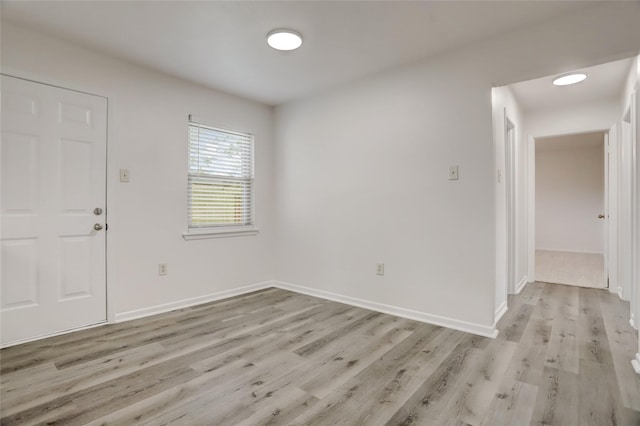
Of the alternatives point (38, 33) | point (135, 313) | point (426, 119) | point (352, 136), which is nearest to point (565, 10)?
point (426, 119)

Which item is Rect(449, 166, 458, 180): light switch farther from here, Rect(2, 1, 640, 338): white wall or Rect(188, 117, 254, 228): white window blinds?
Rect(188, 117, 254, 228): white window blinds

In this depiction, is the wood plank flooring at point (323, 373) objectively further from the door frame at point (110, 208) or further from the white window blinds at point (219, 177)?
the white window blinds at point (219, 177)

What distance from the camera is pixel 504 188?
3.40m

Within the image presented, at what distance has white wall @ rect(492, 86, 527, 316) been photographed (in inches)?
119

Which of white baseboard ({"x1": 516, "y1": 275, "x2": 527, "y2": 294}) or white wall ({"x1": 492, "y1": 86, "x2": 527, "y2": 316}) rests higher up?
white wall ({"x1": 492, "y1": 86, "x2": 527, "y2": 316})

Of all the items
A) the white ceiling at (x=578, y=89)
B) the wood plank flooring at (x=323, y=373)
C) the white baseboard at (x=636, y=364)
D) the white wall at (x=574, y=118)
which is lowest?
the wood plank flooring at (x=323, y=373)

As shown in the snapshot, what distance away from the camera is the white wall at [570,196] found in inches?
292

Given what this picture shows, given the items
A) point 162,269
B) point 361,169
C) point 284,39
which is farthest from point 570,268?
point 162,269

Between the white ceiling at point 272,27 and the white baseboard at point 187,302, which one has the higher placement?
the white ceiling at point 272,27

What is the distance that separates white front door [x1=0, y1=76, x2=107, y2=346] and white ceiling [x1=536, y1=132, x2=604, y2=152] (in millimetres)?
7245

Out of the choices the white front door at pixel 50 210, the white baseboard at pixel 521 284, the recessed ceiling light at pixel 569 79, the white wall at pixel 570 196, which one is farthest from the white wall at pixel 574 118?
the white front door at pixel 50 210

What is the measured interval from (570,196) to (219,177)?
322 inches

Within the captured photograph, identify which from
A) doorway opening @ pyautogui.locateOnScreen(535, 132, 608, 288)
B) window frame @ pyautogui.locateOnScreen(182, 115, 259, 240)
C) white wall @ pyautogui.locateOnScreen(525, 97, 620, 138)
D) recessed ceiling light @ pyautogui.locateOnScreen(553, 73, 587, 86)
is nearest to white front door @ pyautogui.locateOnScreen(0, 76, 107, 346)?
window frame @ pyautogui.locateOnScreen(182, 115, 259, 240)

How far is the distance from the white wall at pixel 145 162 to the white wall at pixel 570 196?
23.6ft
